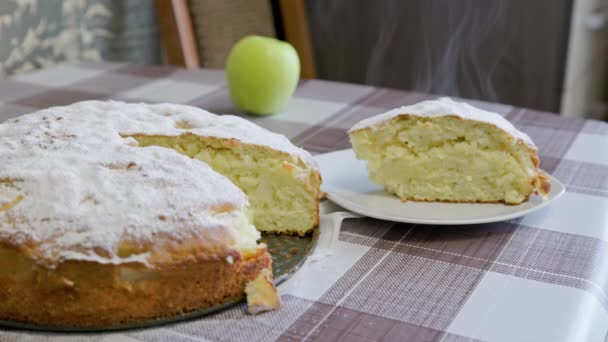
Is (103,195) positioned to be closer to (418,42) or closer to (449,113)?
(449,113)

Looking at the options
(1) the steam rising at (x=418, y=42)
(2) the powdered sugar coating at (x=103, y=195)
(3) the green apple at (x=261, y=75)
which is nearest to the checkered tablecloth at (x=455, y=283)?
(2) the powdered sugar coating at (x=103, y=195)

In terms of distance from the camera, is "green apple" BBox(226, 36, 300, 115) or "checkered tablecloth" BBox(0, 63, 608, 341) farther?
"green apple" BBox(226, 36, 300, 115)

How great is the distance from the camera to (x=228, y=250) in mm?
995

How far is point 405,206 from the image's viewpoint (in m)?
1.32

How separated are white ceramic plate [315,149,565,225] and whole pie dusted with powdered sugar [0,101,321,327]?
0.76 feet

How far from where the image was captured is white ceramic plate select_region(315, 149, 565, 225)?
4.12 ft

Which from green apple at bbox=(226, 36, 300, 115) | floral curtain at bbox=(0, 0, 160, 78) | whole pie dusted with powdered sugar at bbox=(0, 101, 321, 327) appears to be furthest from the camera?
floral curtain at bbox=(0, 0, 160, 78)

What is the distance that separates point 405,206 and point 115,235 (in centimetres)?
55

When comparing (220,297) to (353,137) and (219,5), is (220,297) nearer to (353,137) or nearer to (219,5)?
(353,137)

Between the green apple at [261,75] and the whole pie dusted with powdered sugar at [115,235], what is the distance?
0.72 m

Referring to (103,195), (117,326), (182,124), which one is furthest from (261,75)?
(117,326)

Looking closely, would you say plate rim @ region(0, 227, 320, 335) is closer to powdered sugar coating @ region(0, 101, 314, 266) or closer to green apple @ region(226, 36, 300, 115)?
powdered sugar coating @ region(0, 101, 314, 266)

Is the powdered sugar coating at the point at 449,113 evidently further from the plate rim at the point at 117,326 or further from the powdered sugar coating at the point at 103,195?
the plate rim at the point at 117,326

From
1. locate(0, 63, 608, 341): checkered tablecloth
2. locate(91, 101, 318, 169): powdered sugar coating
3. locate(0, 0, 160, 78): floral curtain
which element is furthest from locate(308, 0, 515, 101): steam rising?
locate(91, 101, 318, 169): powdered sugar coating
